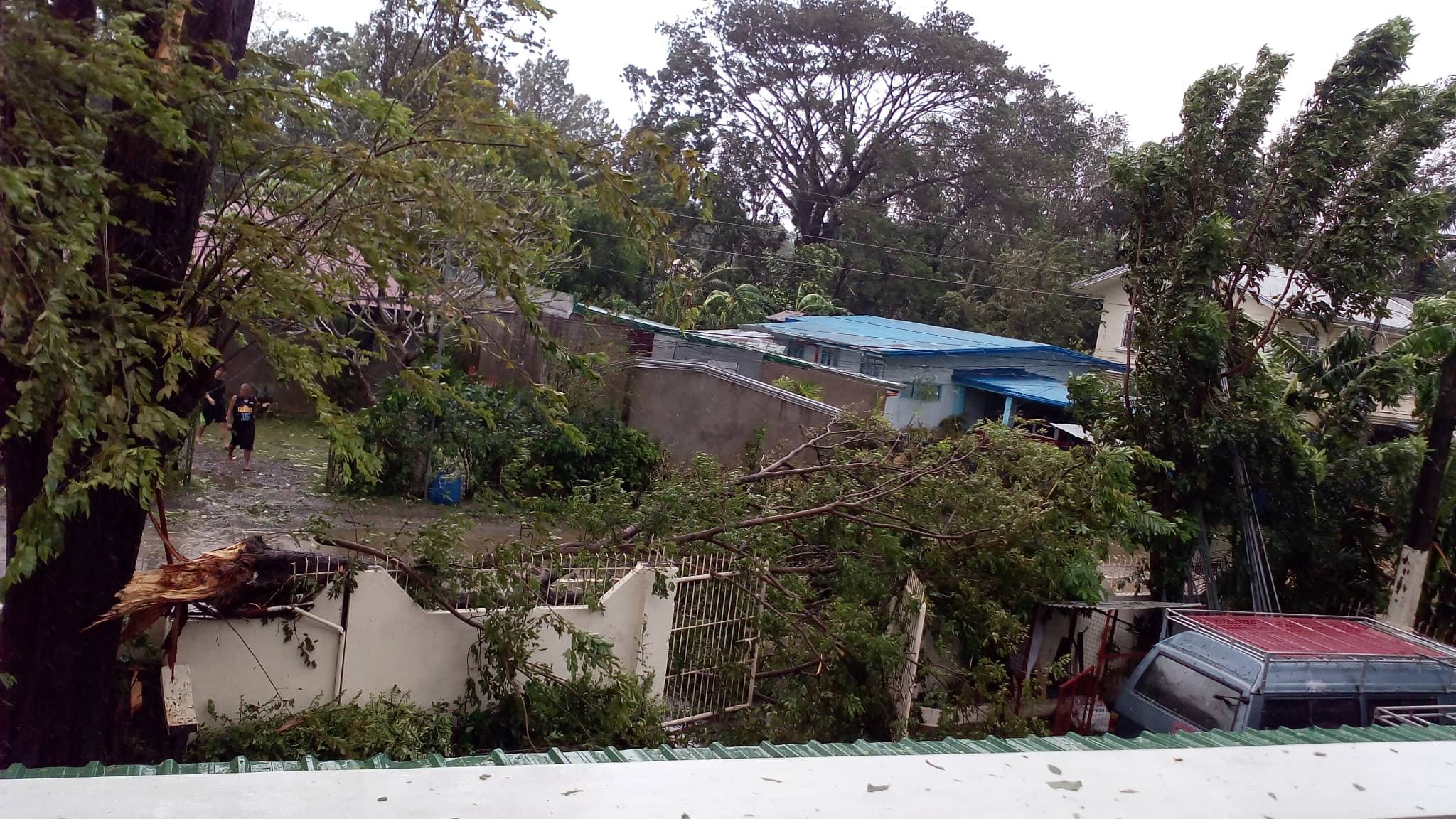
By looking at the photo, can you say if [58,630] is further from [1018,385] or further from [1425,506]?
[1018,385]

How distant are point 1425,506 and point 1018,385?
1014 cm

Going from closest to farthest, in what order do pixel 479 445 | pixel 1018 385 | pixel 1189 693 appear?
pixel 1189 693
pixel 479 445
pixel 1018 385

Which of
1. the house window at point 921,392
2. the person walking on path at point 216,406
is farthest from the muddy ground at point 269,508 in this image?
the house window at point 921,392

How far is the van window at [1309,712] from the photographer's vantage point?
6586 mm

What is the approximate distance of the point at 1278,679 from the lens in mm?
6672

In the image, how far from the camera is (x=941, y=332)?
936 inches

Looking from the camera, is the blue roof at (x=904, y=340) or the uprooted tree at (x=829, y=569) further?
the blue roof at (x=904, y=340)

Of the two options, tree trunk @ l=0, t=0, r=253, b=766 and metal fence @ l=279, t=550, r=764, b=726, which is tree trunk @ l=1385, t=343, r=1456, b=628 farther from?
tree trunk @ l=0, t=0, r=253, b=766

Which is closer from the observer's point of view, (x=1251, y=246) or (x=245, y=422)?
(x=1251, y=246)

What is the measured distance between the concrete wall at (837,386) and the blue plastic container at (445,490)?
203 inches

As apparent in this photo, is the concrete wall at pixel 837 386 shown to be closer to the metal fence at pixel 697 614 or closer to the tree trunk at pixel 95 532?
the metal fence at pixel 697 614

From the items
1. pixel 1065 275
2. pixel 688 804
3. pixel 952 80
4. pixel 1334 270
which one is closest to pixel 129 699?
pixel 688 804

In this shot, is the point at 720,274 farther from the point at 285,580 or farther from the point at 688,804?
the point at 688,804

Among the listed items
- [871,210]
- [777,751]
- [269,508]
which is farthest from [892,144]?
[777,751]
